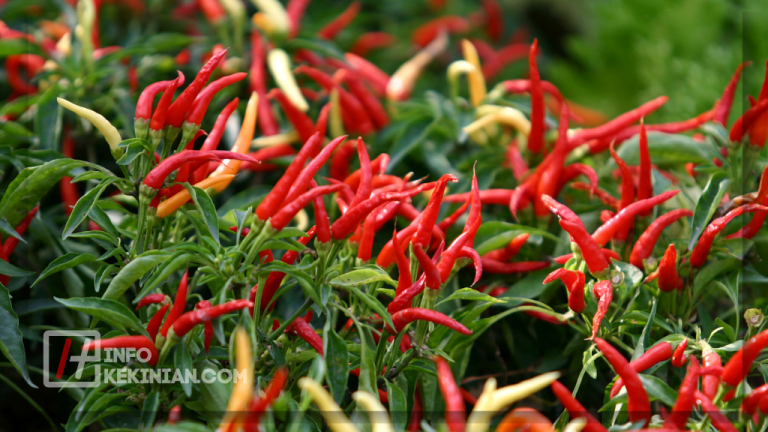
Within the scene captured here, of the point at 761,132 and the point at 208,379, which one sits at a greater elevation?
the point at 761,132

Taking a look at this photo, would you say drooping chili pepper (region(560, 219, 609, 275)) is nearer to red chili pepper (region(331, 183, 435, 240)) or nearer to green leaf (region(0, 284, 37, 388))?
red chili pepper (region(331, 183, 435, 240))

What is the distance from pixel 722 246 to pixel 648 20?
1.86m

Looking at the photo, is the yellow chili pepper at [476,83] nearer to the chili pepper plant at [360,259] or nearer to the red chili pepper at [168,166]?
the chili pepper plant at [360,259]

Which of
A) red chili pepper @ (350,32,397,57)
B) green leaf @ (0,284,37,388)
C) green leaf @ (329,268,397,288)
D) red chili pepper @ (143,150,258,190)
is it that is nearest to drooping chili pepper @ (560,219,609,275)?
green leaf @ (329,268,397,288)

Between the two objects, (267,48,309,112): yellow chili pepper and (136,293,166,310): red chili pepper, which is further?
(267,48,309,112): yellow chili pepper

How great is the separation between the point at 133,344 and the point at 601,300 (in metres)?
0.58

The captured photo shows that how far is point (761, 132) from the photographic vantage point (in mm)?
918

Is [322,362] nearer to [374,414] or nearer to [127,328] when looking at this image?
[374,414]

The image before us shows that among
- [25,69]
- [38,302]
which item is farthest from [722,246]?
[25,69]

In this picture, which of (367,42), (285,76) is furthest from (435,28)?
(285,76)

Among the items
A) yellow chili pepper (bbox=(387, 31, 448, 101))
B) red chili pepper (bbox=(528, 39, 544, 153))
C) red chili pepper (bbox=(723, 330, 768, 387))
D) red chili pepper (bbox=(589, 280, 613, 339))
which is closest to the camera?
red chili pepper (bbox=(723, 330, 768, 387))

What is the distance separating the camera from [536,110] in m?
1.08

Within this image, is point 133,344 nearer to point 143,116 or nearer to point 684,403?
point 143,116

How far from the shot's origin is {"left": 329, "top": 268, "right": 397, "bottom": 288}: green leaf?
716 millimetres
